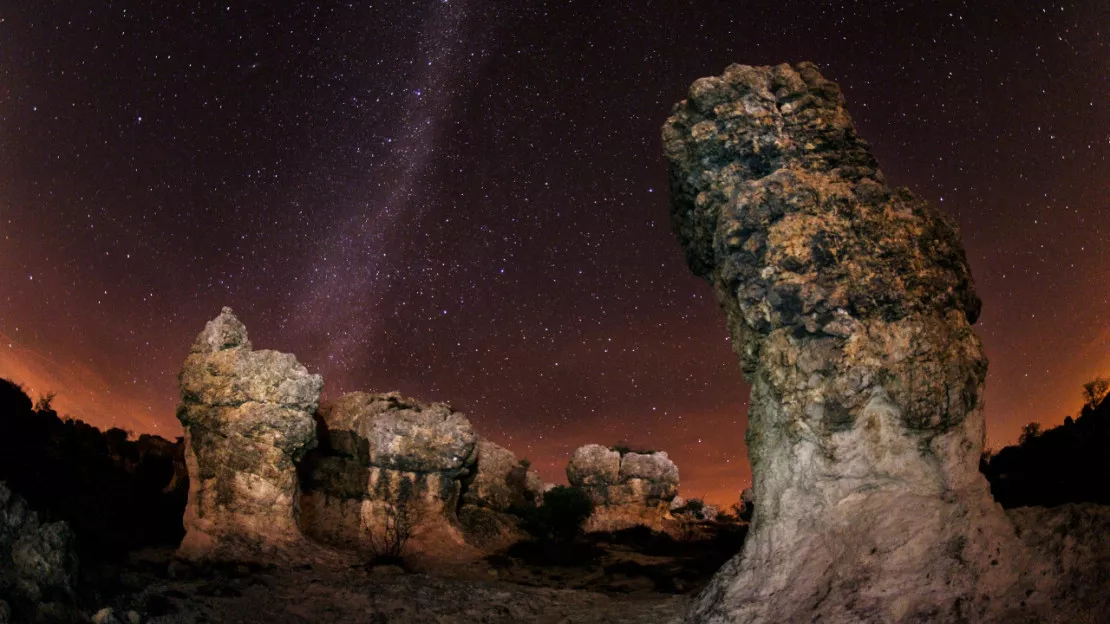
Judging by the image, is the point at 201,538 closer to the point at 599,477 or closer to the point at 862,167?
the point at 862,167

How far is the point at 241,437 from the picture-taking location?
25.6 meters

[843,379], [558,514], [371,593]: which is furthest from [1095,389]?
[371,593]

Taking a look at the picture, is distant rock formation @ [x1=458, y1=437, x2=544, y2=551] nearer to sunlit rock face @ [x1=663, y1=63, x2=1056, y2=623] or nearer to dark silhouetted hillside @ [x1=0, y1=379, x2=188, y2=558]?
dark silhouetted hillside @ [x1=0, y1=379, x2=188, y2=558]

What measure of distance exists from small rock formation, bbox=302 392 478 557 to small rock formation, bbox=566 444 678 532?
13637 millimetres

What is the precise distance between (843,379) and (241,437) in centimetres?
2151

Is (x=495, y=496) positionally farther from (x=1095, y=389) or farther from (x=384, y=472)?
(x=1095, y=389)

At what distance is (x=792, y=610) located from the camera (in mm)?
13766

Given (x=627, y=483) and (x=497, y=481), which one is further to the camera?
(x=627, y=483)

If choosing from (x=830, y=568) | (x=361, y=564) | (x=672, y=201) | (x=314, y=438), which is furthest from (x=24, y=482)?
(x=830, y=568)

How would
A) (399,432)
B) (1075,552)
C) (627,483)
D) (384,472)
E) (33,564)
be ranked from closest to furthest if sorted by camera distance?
(1075,552) < (33,564) < (384,472) < (399,432) < (627,483)

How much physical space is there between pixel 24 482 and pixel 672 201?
75.4 ft

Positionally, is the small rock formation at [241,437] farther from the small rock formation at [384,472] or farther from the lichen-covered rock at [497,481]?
the lichen-covered rock at [497,481]

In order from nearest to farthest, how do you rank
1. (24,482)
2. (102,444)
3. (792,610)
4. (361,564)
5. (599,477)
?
(792,610) → (24,482) → (361,564) → (102,444) → (599,477)

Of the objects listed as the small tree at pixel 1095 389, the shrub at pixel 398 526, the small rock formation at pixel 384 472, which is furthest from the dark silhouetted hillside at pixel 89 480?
the small tree at pixel 1095 389
